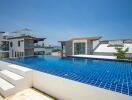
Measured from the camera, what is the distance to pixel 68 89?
6.85 metres

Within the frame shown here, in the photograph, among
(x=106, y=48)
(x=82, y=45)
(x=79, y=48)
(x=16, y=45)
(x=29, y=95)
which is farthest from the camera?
(x=16, y=45)

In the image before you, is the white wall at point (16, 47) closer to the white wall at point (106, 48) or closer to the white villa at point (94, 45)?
the white villa at point (94, 45)

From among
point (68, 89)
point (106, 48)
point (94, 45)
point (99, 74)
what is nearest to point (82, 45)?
point (94, 45)

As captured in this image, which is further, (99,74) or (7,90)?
(99,74)

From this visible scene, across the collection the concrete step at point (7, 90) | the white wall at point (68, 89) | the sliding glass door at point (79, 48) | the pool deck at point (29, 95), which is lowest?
the pool deck at point (29, 95)

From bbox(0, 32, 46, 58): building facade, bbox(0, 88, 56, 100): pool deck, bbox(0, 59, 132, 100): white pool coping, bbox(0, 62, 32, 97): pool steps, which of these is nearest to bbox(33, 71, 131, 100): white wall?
bbox(0, 59, 132, 100): white pool coping

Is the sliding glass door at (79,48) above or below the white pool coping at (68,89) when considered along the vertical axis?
above

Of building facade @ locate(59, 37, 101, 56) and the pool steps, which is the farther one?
building facade @ locate(59, 37, 101, 56)

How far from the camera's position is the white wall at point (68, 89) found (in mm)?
Result: 5322

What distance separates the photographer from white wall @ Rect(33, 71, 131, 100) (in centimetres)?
532

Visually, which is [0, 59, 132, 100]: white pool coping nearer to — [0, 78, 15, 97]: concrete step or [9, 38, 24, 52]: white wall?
[0, 78, 15, 97]: concrete step

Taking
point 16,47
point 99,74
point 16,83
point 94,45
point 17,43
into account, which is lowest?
Result: point 16,83

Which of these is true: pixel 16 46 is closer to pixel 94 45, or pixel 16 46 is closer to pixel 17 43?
pixel 17 43

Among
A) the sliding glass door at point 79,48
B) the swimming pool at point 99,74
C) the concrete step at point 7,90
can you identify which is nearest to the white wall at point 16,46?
Answer: the sliding glass door at point 79,48
